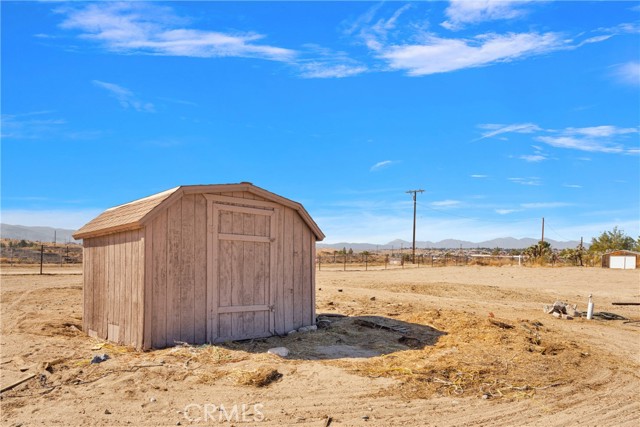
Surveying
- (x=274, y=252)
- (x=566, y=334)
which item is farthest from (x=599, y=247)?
(x=274, y=252)

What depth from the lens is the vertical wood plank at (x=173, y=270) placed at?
9516 mm

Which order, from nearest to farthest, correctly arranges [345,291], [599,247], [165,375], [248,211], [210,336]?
[165,375], [210,336], [248,211], [345,291], [599,247]

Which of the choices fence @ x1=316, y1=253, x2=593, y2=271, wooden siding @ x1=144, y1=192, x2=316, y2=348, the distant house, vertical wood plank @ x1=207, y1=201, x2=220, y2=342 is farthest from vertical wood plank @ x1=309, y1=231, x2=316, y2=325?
the distant house

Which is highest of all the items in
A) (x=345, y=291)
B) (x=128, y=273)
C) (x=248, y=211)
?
(x=248, y=211)

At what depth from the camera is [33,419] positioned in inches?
234

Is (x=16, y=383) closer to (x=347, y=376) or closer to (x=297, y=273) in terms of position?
(x=347, y=376)

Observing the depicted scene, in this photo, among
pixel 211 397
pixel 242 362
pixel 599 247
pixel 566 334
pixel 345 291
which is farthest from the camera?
pixel 599 247

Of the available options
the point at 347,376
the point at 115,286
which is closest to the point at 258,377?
the point at 347,376

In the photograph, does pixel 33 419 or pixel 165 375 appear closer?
pixel 33 419

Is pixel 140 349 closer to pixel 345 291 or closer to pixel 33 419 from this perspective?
pixel 33 419

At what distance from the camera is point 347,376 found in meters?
7.86

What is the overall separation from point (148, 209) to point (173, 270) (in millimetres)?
1250

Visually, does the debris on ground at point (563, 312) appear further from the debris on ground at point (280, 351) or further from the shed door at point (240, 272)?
the debris on ground at point (280, 351)

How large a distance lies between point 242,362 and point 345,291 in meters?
13.4
